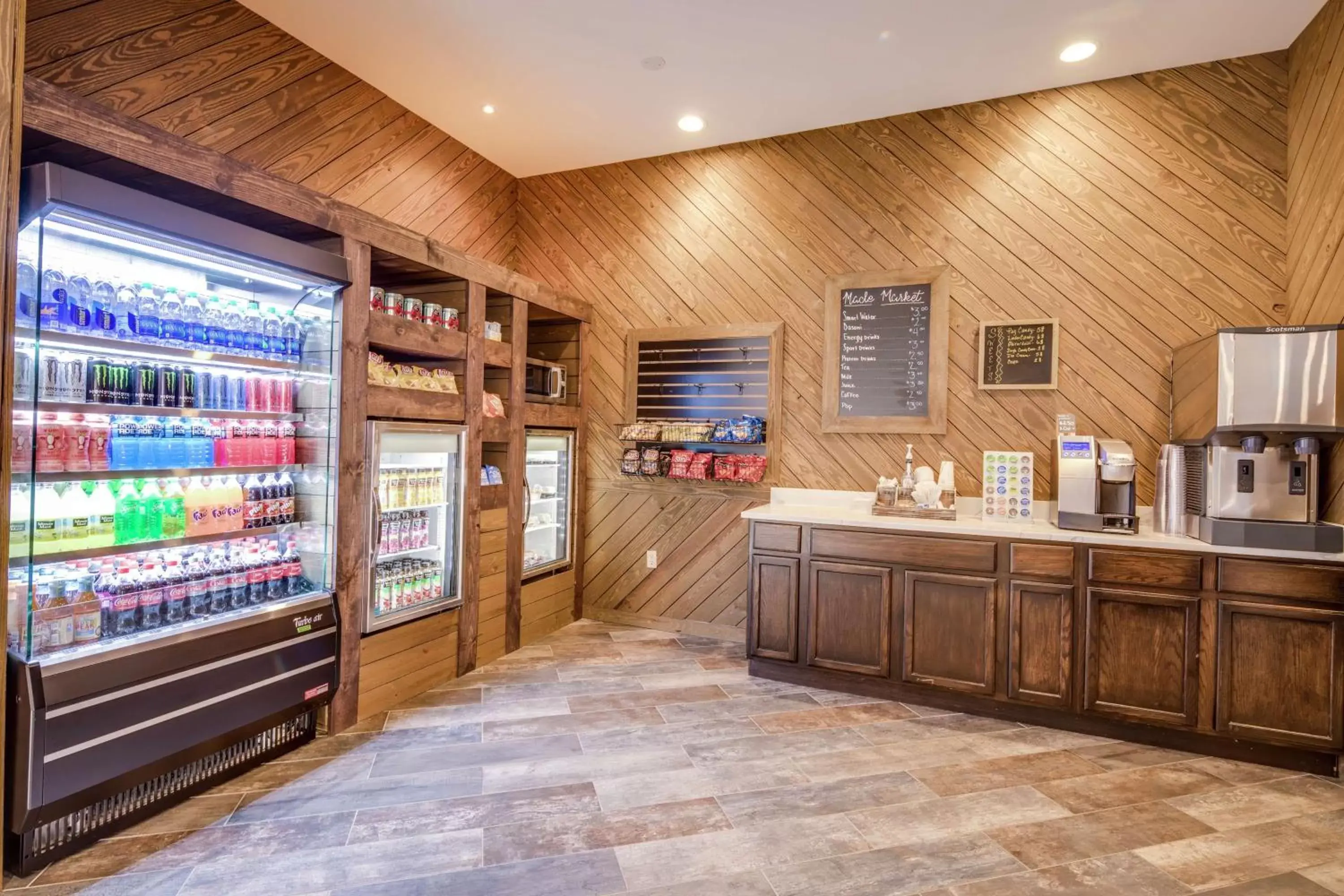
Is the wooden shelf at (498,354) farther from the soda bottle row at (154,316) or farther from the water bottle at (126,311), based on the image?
the water bottle at (126,311)

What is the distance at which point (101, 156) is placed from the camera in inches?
82.7

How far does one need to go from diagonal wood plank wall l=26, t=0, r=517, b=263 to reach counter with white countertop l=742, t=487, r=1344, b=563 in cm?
281

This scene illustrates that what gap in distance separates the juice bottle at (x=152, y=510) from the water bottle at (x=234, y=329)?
56cm

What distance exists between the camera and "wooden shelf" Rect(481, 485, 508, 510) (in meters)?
3.80

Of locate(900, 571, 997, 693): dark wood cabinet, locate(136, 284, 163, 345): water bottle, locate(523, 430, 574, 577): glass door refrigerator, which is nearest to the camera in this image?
locate(136, 284, 163, 345): water bottle

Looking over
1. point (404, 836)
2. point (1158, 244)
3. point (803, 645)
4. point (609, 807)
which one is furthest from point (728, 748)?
point (1158, 244)

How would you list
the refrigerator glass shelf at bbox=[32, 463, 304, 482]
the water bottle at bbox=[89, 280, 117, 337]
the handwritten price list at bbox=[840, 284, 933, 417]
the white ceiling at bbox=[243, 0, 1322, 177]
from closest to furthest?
1. the refrigerator glass shelf at bbox=[32, 463, 304, 482]
2. the water bottle at bbox=[89, 280, 117, 337]
3. the white ceiling at bbox=[243, 0, 1322, 177]
4. the handwritten price list at bbox=[840, 284, 933, 417]

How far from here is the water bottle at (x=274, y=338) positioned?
8.93 feet

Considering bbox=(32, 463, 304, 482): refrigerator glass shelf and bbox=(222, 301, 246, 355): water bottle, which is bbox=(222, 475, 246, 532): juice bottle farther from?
bbox=(222, 301, 246, 355): water bottle

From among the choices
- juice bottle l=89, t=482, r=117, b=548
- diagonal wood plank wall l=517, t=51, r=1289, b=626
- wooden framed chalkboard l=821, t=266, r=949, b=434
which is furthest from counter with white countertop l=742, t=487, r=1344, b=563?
juice bottle l=89, t=482, r=117, b=548

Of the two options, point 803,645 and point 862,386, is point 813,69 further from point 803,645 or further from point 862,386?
point 803,645

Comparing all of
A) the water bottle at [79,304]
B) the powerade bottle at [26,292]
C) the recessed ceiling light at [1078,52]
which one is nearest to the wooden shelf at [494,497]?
the water bottle at [79,304]

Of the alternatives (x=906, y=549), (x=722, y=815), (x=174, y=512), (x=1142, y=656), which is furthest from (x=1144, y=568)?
(x=174, y=512)

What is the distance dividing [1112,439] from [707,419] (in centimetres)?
228
